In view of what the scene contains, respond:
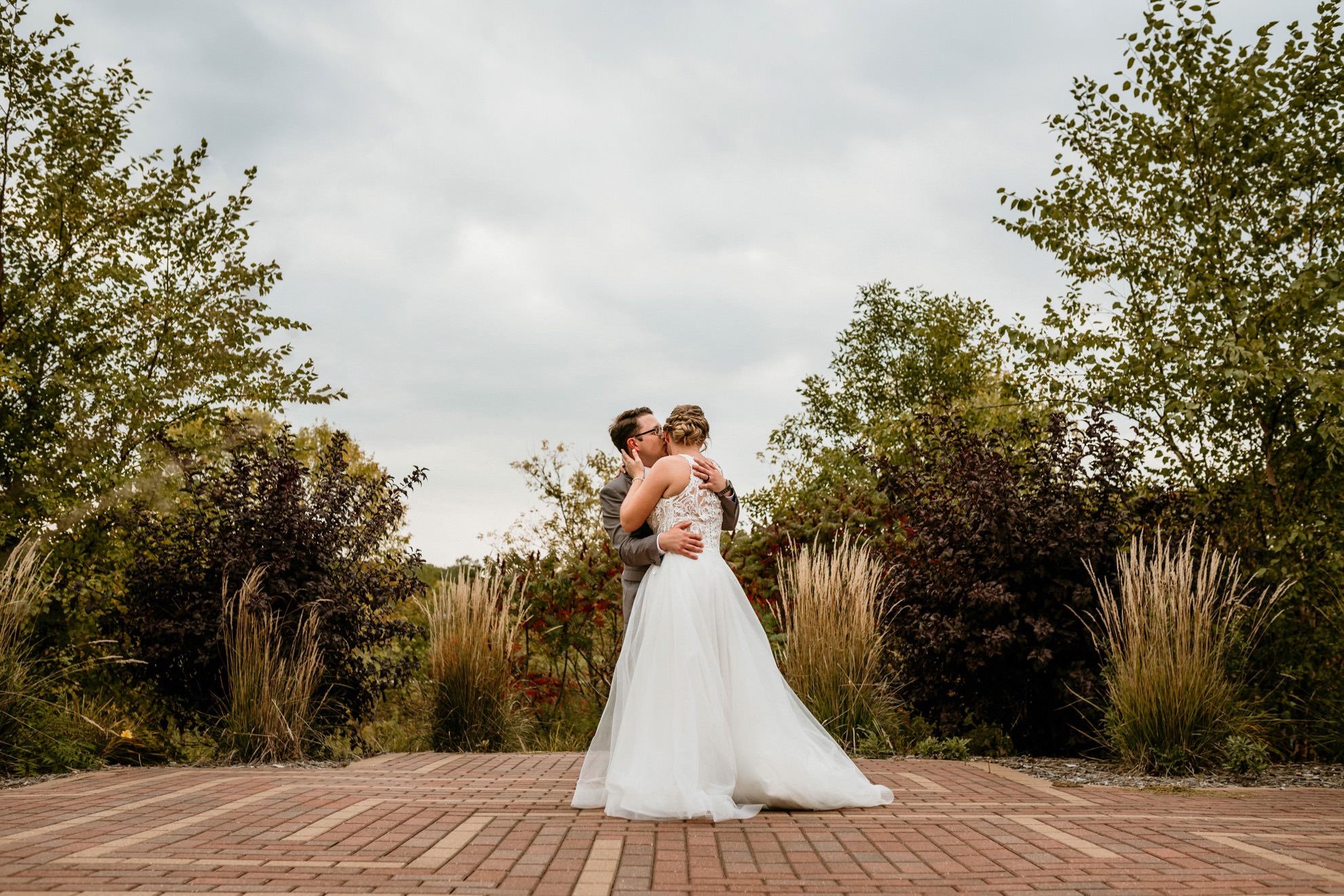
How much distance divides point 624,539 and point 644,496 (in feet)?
1.28

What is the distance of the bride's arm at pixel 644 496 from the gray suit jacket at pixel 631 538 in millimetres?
112

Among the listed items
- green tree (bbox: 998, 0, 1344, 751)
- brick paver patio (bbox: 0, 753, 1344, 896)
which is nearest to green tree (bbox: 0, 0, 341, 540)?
brick paver patio (bbox: 0, 753, 1344, 896)

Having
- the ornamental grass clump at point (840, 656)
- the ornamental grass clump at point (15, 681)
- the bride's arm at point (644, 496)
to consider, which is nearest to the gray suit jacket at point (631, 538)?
the bride's arm at point (644, 496)

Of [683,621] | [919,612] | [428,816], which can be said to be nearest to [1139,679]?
[919,612]

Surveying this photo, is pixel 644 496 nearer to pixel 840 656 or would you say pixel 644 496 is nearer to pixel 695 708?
pixel 695 708

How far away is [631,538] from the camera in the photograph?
532 cm

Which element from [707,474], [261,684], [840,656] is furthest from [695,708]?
[261,684]

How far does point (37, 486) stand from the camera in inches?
325

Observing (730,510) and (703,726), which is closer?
(703,726)

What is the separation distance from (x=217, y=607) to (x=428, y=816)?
10.8 ft

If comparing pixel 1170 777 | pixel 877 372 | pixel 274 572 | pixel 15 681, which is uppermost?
pixel 877 372

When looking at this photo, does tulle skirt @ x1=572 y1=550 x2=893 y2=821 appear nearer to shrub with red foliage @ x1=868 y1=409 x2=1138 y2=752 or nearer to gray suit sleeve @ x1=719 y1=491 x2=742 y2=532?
gray suit sleeve @ x1=719 y1=491 x2=742 y2=532

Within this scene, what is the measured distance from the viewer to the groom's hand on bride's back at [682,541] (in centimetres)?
505

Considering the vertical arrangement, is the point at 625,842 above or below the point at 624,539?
below
